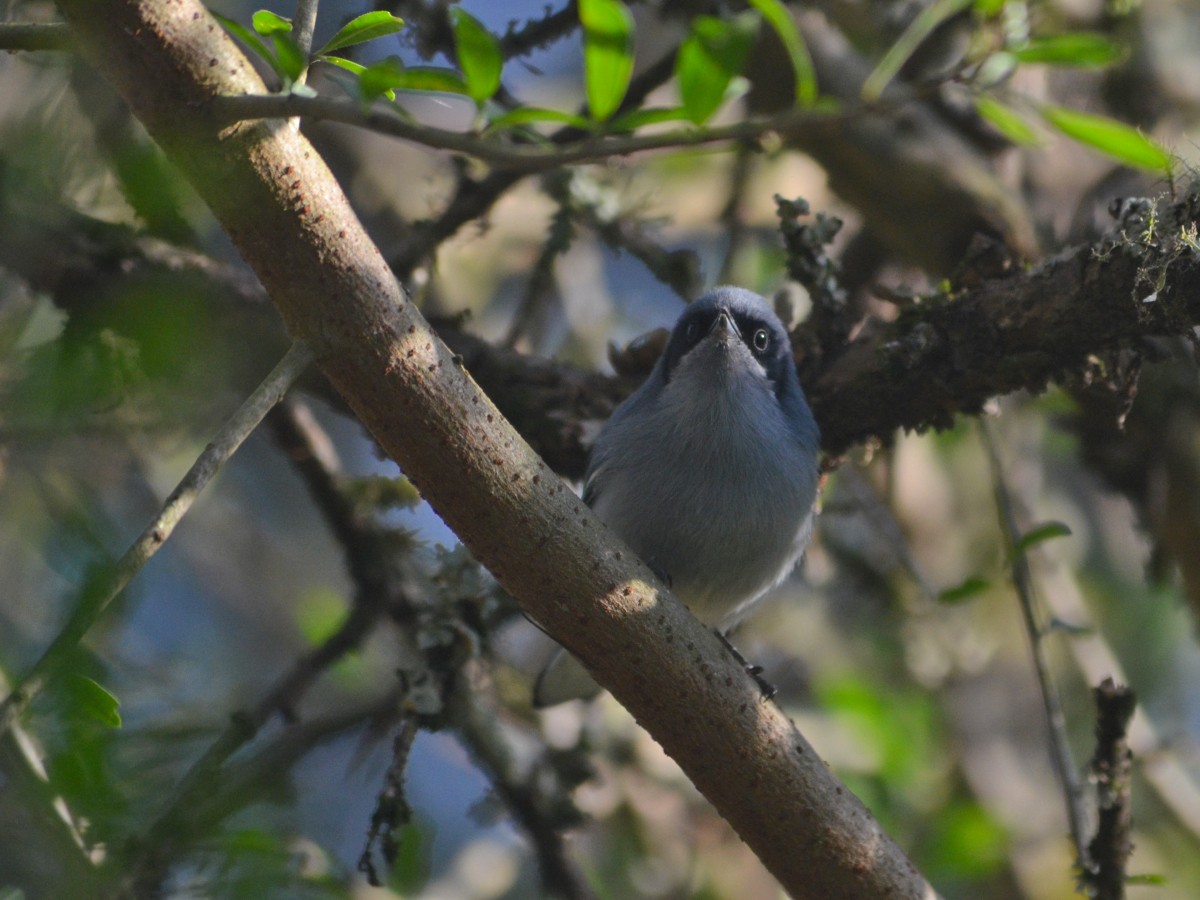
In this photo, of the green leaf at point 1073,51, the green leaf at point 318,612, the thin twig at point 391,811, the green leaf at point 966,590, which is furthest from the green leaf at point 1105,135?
the green leaf at point 318,612

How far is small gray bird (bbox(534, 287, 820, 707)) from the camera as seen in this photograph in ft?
10.6

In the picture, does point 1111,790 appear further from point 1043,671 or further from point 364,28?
point 364,28

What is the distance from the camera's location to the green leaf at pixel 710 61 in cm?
150

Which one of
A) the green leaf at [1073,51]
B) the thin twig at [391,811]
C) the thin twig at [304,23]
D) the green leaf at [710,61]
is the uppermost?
the green leaf at [1073,51]

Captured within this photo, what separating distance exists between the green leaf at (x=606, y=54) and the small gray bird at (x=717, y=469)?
1.80m

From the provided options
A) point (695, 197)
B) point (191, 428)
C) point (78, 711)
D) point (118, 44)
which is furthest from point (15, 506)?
point (695, 197)

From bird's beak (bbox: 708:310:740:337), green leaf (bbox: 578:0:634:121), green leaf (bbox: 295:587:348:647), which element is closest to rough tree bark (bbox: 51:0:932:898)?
green leaf (bbox: 578:0:634:121)

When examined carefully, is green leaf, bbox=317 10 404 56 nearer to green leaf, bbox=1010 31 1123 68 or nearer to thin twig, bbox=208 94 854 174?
thin twig, bbox=208 94 854 174

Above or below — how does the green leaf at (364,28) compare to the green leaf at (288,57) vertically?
above

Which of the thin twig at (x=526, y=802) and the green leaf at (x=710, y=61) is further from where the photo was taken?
the thin twig at (x=526, y=802)

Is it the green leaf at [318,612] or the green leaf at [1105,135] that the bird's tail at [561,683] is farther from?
the green leaf at [1105,135]

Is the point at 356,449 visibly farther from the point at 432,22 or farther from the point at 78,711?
the point at 78,711

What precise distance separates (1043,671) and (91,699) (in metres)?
3.00

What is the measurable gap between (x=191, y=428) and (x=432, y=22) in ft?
5.54
